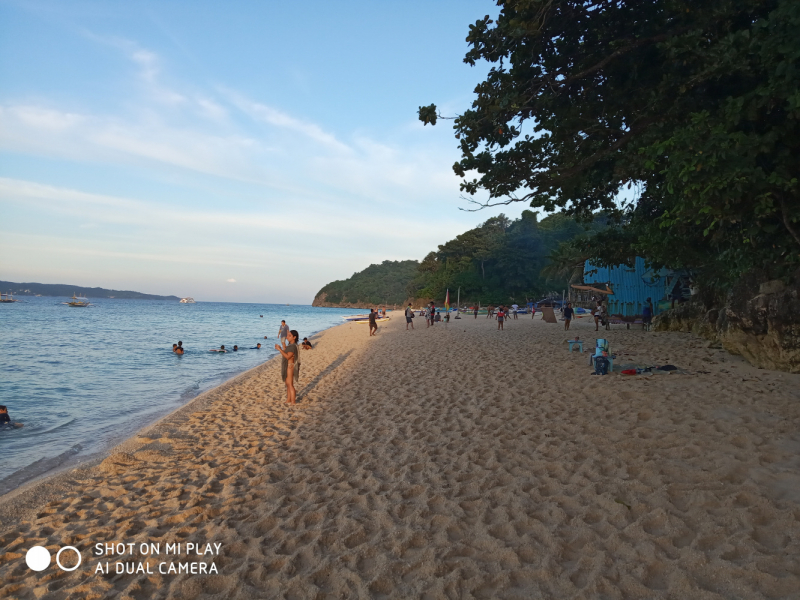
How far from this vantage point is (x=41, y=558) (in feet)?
11.2

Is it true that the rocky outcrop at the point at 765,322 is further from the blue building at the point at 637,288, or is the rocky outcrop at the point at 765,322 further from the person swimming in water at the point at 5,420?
the person swimming in water at the point at 5,420

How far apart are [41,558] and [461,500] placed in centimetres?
340

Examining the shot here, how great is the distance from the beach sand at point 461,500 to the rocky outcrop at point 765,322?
1.14 metres

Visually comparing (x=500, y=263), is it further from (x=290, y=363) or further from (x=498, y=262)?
(x=290, y=363)

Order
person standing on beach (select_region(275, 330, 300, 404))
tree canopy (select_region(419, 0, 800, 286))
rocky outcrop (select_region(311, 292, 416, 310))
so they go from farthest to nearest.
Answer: rocky outcrop (select_region(311, 292, 416, 310)) → person standing on beach (select_region(275, 330, 300, 404)) → tree canopy (select_region(419, 0, 800, 286))

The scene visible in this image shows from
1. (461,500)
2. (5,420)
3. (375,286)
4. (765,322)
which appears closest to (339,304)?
(375,286)

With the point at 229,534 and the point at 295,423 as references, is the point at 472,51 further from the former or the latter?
the point at 229,534

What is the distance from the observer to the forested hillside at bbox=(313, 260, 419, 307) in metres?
118

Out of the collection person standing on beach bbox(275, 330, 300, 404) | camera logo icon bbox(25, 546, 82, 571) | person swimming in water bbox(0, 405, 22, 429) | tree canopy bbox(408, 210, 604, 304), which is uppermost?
tree canopy bbox(408, 210, 604, 304)

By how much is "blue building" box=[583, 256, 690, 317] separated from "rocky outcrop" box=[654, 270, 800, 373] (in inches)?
545

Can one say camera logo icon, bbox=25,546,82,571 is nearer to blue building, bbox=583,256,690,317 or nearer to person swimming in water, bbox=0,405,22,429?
person swimming in water, bbox=0,405,22,429

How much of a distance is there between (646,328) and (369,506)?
19331 millimetres

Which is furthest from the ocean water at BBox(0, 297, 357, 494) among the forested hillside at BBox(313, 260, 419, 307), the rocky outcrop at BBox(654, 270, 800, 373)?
the forested hillside at BBox(313, 260, 419, 307)

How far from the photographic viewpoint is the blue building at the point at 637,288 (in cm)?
2353
